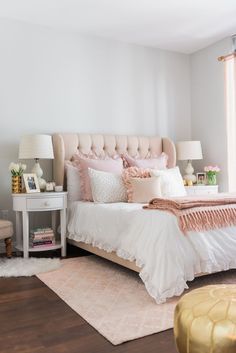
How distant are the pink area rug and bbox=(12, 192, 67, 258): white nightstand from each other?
1.45ft

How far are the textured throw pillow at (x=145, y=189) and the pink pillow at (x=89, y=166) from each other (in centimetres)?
52

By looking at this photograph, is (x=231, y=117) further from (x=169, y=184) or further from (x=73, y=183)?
(x=73, y=183)

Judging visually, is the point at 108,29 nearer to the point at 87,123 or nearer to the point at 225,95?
the point at 87,123

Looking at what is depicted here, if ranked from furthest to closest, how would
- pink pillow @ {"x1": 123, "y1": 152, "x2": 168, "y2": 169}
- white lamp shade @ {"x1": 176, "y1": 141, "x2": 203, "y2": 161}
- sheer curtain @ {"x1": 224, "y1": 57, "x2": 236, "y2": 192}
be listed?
white lamp shade @ {"x1": 176, "y1": 141, "x2": 203, "y2": 161}
sheer curtain @ {"x1": 224, "y1": 57, "x2": 236, "y2": 192}
pink pillow @ {"x1": 123, "y1": 152, "x2": 168, "y2": 169}

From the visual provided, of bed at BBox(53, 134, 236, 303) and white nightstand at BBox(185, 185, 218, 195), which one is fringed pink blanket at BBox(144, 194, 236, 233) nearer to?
bed at BBox(53, 134, 236, 303)

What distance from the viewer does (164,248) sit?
232 centimetres

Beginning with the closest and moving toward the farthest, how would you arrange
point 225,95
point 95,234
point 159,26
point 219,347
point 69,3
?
1. point 219,347
2. point 95,234
3. point 69,3
4. point 159,26
5. point 225,95

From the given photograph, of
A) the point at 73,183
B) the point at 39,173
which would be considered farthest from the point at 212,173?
the point at 39,173

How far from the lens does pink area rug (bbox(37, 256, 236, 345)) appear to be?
1.97 meters

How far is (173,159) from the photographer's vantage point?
186 inches

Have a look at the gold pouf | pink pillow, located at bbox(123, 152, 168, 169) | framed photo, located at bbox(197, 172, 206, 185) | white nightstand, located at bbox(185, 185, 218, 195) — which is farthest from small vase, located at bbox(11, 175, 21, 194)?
the gold pouf

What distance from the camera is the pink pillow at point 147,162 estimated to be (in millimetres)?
4145

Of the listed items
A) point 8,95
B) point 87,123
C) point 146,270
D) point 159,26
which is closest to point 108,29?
point 159,26

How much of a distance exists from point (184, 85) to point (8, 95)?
2.68 meters
